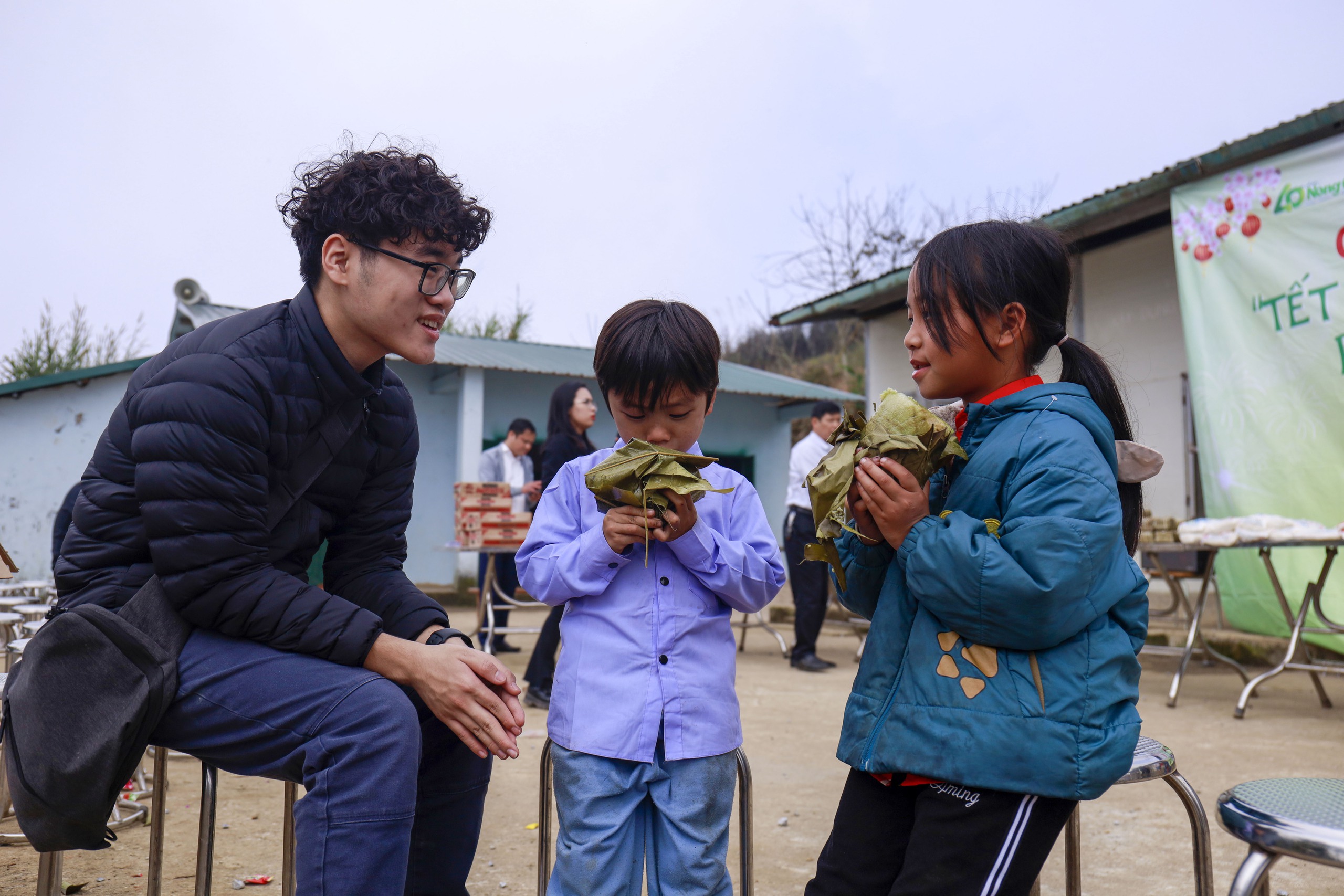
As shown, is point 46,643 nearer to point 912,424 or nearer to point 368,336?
point 368,336

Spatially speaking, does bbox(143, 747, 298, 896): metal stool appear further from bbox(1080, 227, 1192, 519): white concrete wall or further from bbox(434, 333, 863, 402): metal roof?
bbox(434, 333, 863, 402): metal roof

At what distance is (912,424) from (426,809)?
1.30 meters

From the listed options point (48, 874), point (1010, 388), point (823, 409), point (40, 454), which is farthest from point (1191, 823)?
point (40, 454)

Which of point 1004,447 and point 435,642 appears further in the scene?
point 435,642

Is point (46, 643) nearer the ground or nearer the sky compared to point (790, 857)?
nearer the sky

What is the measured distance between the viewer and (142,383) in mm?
1819

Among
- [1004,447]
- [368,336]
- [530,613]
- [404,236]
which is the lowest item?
[530,613]

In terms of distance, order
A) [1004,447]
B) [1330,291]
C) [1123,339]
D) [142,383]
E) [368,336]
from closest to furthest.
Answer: [1004,447] < [142,383] < [368,336] < [1330,291] < [1123,339]

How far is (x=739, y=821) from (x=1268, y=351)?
17.7 feet

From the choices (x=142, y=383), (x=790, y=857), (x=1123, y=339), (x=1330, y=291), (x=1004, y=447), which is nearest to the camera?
(x=1004, y=447)

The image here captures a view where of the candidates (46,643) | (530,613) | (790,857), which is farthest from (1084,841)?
(530,613)

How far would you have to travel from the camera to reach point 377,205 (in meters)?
1.89

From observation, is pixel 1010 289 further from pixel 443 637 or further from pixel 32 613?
pixel 32 613

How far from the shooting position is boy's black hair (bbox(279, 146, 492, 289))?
190 cm
